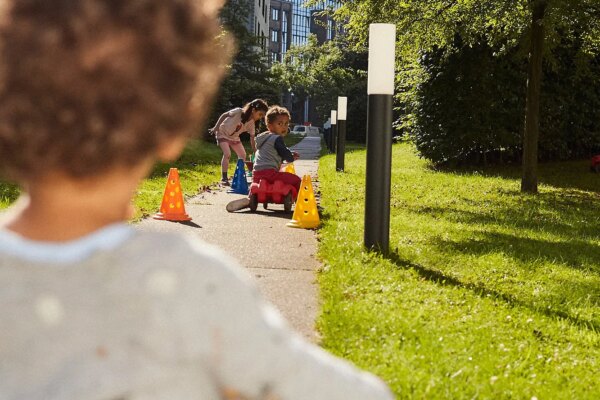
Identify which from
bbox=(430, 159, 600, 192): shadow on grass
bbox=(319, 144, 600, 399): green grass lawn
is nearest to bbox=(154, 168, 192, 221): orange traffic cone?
bbox=(319, 144, 600, 399): green grass lawn

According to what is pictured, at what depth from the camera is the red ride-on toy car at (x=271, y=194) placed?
8.96 meters

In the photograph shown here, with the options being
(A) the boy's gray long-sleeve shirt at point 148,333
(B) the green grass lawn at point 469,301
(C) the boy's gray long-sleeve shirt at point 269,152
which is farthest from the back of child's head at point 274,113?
(A) the boy's gray long-sleeve shirt at point 148,333

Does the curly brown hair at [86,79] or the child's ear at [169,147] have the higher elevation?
the curly brown hair at [86,79]

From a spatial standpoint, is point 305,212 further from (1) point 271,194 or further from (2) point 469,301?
(2) point 469,301

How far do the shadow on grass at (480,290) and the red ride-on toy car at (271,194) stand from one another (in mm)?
2996

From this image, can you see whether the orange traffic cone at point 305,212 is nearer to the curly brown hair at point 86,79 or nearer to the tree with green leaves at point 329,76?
the curly brown hair at point 86,79

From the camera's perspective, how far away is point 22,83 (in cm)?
106

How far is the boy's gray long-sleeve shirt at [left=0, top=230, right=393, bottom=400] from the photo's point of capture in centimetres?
104

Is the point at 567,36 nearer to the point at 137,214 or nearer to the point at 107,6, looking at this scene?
the point at 137,214

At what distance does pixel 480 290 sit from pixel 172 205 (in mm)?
3812

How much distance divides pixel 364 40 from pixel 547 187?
Result: 4448 mm

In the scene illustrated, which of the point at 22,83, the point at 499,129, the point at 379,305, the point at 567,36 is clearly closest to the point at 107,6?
the point at 22,83

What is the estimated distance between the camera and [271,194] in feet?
29.6

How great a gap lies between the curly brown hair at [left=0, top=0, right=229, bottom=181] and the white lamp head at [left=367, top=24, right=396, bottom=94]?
497cm
